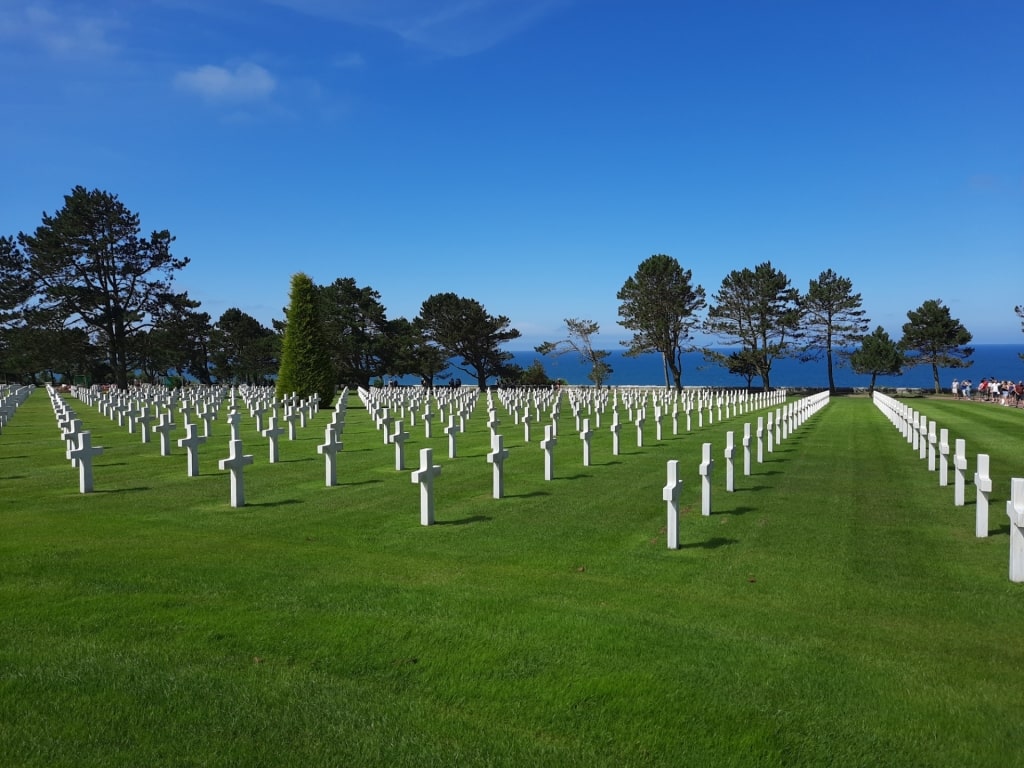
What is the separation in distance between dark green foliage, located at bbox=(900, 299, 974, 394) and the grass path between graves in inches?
2541

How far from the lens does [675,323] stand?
63.5 metres

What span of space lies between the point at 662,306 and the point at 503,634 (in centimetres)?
5988

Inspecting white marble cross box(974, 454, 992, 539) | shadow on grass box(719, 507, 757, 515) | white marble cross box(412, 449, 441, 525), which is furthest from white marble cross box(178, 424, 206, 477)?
white marble cross box(974, 454, 992, 539)

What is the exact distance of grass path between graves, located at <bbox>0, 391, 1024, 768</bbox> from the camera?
142 inches

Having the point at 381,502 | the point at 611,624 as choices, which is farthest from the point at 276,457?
the point at 611,624

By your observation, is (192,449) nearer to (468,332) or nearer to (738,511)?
(738,511)

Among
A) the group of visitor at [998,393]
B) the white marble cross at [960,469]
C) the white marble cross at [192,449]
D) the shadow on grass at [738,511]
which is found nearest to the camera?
the shadow on grass at [738,511]

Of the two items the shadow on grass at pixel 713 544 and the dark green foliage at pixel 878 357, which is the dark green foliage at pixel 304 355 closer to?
the shadow on grass at pixel 713 544

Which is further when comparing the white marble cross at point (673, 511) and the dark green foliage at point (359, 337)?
the dark green foliage at point (359, 337)

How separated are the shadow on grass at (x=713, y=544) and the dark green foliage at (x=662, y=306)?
181 ft

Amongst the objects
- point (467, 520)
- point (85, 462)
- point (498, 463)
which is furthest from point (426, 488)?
point (85, 462)

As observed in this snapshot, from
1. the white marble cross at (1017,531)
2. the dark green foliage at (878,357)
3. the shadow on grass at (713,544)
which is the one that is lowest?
the shadow on grass at (713,544)

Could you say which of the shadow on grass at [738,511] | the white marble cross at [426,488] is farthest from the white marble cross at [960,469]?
the white marble cross at [426,488]

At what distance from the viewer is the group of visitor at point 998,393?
39.7 metres
